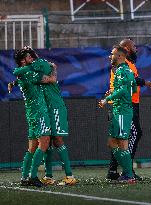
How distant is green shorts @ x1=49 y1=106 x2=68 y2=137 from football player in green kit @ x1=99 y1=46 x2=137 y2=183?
2.05 feet

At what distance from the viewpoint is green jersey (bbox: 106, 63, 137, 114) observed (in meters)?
10.9

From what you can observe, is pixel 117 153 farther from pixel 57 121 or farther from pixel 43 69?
pixel 43 69

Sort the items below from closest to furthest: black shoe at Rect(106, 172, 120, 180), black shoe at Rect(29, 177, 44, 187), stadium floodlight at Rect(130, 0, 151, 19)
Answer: black shoe at Rect(29, 177, 44, 187)
black shoe at Rect(106, 172, 120, 180)
stadium floodlight at Rect(130, 0, 151, 19)

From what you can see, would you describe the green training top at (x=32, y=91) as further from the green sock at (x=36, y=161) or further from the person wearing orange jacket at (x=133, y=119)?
the person wearing orange jacket at (x=133, y=119)

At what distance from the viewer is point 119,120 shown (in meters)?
11.0

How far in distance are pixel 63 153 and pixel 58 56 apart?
5556 mm

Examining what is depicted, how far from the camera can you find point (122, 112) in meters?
11.1

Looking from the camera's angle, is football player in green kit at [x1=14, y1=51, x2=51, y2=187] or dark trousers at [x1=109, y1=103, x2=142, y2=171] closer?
football player in green kit at [x1=14, y1=51, x2=51, y2=187]

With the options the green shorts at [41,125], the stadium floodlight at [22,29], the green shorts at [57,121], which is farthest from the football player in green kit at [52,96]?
the stadium floodlight at [22,29]

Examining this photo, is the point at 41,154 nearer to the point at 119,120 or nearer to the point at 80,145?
the point at 119,120

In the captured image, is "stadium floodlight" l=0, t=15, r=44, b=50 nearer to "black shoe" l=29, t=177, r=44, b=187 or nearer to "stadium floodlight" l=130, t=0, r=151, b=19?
"stadium floodlight" l=130, t=0, r=151, b=19

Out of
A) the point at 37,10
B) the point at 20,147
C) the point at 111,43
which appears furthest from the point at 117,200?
the point at 37,10

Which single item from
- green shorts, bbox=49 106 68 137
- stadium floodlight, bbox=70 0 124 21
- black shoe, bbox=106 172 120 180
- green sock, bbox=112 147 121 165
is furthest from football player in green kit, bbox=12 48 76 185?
stadium floodlight, bbox=70 0 124 21

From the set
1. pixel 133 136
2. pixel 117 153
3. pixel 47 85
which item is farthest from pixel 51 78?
pixel 133 136
